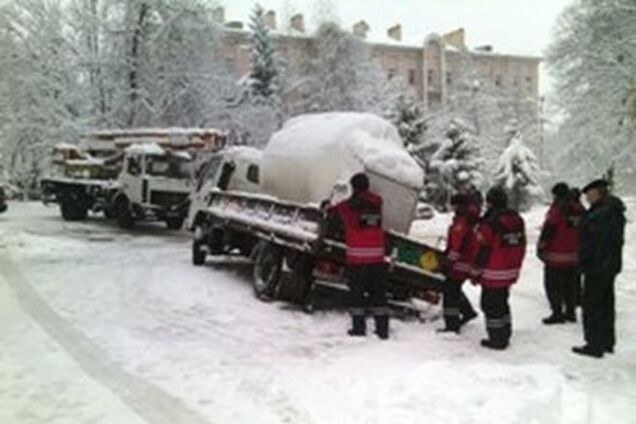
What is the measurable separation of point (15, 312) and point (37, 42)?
27.8 meters

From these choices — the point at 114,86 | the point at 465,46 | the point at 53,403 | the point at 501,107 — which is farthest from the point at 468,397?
the point at 465,46

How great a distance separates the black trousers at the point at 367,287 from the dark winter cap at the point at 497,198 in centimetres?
134

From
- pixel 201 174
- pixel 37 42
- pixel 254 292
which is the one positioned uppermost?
pixel 37 42

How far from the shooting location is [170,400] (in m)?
7.51

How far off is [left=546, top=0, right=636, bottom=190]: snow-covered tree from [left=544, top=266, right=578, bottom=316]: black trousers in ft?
67.0

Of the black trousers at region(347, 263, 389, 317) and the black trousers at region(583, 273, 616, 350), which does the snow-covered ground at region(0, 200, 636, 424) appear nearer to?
the black trousers at region(583, 273, 616, 350)

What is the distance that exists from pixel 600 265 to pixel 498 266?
0.99m

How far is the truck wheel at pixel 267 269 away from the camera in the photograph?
12.1 meters

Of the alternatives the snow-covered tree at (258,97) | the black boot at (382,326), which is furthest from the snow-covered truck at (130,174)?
the black boot at (382,326)

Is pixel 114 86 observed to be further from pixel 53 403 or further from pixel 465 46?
pixel 465 46

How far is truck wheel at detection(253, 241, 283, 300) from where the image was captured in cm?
1215

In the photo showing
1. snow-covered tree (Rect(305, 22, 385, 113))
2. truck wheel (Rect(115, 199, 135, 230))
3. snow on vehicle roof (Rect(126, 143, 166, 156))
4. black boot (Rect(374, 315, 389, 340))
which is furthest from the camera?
snow-covered tree (Rect(305, 22, 385, 113))

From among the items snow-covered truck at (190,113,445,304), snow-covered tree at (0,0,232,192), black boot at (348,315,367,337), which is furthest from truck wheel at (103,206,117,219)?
black boot at (348,315,367,337)

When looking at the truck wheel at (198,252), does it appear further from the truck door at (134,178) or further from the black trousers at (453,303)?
the truck door at (134,178)
